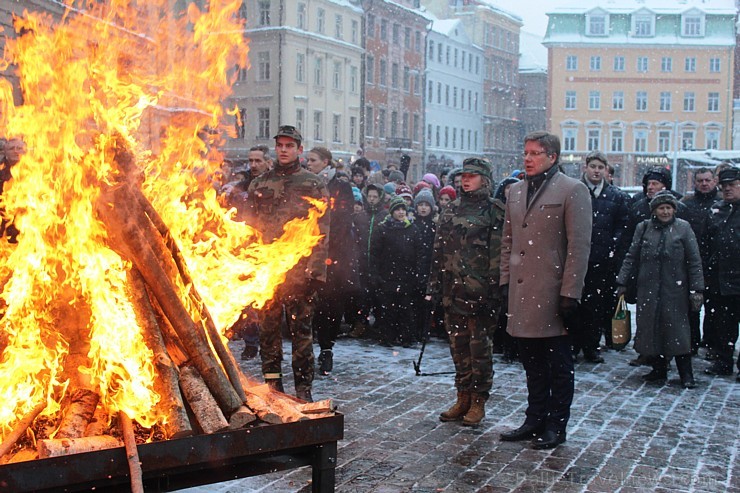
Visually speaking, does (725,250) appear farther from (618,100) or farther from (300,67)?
(618,100)

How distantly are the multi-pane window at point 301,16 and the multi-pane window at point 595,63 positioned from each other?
102ft

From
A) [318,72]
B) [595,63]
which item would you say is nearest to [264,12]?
[318,72]

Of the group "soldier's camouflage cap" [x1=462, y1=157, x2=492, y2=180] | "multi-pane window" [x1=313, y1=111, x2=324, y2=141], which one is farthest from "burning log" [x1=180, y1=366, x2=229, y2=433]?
"multi-pane window" [x1=313, y1=111, x2=324, y2=141]

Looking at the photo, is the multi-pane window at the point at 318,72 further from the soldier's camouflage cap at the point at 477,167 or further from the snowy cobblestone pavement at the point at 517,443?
the soldier's camouflage cap at the point at 477,167

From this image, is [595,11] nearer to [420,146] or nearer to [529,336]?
[420,146]

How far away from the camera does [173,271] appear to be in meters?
4.65

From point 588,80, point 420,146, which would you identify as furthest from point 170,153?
point 588,80

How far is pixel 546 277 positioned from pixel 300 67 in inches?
1876

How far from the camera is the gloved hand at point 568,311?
6402 millimetres

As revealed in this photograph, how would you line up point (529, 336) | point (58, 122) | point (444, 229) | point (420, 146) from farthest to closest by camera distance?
point (420, 146)
point (444, 229)
point (529, 336)
point (58, 122)

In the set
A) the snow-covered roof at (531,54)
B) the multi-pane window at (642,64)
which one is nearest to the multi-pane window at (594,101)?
the multi-pane window at (642,64)

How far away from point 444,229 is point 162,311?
11.7 feet

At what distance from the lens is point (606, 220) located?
1016cm

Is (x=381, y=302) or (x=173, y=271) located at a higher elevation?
(x=173, y=271)
